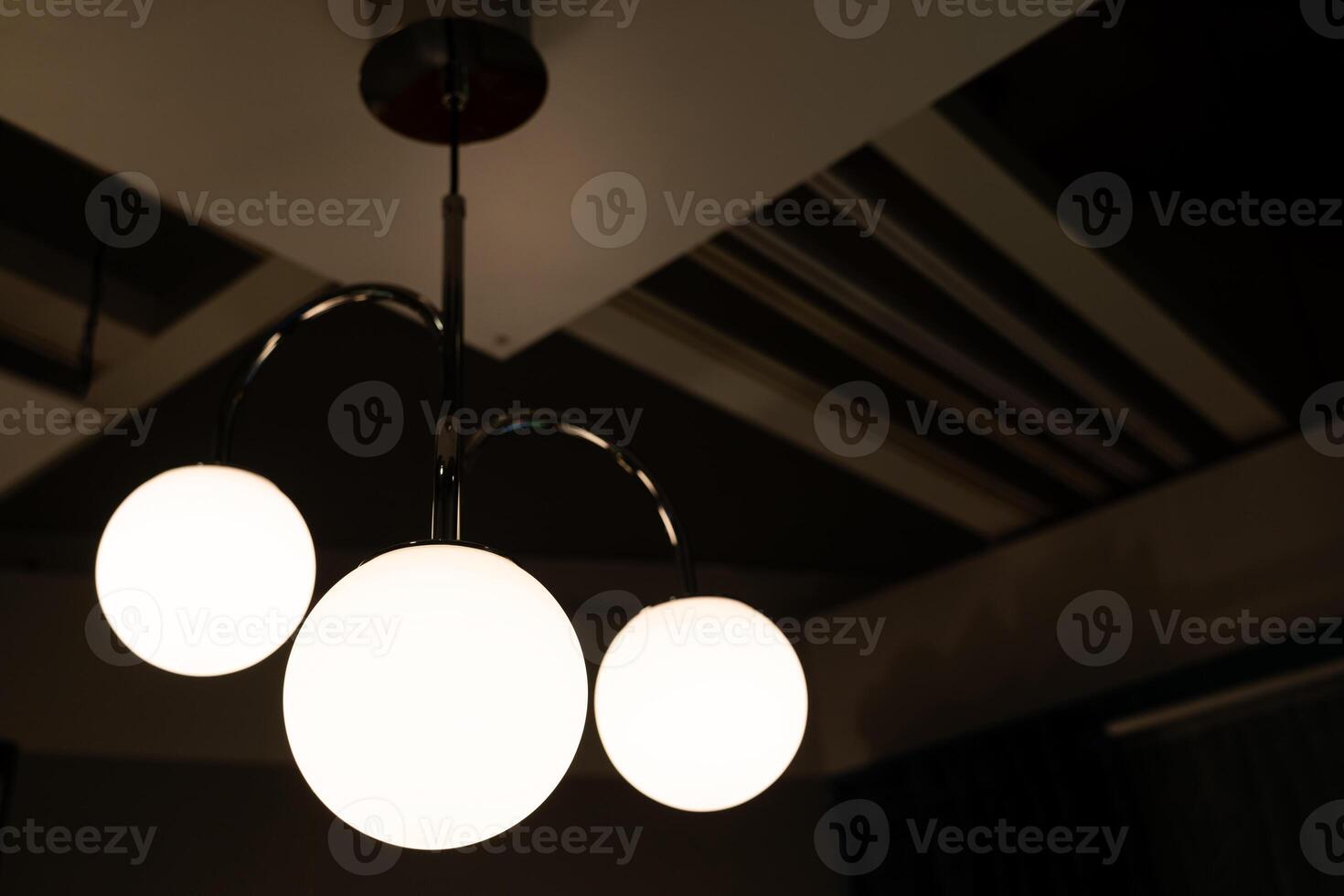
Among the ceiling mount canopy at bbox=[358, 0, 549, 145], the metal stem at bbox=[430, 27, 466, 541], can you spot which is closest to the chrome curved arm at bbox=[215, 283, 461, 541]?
the metal stem at bbox=[430, 27, 466, 541]

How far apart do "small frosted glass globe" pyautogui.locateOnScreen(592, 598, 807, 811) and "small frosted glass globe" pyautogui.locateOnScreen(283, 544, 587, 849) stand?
28cm

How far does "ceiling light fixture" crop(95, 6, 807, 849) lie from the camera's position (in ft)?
2.61

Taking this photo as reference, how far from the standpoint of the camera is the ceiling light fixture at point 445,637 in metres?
0.79

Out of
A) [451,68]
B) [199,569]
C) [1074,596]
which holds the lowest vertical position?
[199,569]

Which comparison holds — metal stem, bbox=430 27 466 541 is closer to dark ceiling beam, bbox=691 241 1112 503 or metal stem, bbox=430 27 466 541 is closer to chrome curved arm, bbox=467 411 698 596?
chrome curved arm, bbox=467 411 698 596

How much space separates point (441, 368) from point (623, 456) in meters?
0.23

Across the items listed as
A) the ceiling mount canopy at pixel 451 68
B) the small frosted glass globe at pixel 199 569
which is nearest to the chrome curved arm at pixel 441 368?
the small frosted glass globe at pixel 199 569

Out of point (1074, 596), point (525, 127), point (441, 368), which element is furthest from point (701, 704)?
point (1074, 596)

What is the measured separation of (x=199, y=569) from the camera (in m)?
1.05

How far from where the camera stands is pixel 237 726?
290 cm

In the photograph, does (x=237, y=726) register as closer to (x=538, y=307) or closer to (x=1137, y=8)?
(x=538, y=307)

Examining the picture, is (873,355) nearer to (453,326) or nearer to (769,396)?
(769,396)

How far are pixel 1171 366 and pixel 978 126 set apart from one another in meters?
0.89

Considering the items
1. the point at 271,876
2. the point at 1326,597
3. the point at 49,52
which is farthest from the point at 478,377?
the point at 1326,597
